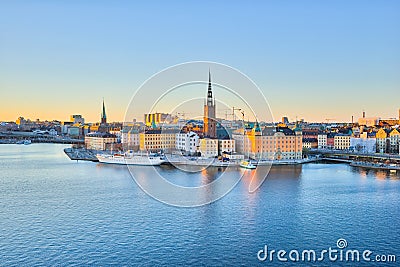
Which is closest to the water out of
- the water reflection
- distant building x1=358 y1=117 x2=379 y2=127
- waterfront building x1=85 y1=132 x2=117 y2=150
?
Result: the water reflection

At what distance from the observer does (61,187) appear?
8812 mm

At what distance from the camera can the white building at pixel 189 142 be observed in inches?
664

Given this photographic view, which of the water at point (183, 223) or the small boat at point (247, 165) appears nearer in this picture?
the water at point (183, 223)

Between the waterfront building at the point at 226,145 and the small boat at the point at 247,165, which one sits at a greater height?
the waterfront building at the point at 226,145

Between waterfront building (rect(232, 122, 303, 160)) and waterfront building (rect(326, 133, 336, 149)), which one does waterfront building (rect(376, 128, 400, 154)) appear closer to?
waterfront building (rect(326, 133, 336, 149))

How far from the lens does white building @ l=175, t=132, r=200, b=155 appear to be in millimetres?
16859

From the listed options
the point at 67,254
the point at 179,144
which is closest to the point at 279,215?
the point at 67,254

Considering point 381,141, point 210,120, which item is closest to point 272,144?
point 210,120

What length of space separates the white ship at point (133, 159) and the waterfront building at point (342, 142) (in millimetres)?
9082

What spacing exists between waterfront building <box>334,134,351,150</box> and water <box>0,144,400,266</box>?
10.0 m

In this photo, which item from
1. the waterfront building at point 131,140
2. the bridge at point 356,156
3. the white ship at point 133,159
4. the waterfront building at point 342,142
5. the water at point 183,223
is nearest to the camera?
the water at point 183,223

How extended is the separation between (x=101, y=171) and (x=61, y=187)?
10.1ft

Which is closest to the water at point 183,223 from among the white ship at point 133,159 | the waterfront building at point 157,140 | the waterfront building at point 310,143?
the white ship at point 133,159

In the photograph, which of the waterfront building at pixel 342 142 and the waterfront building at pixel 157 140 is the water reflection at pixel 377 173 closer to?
the waterfront building at pixel 342 142
